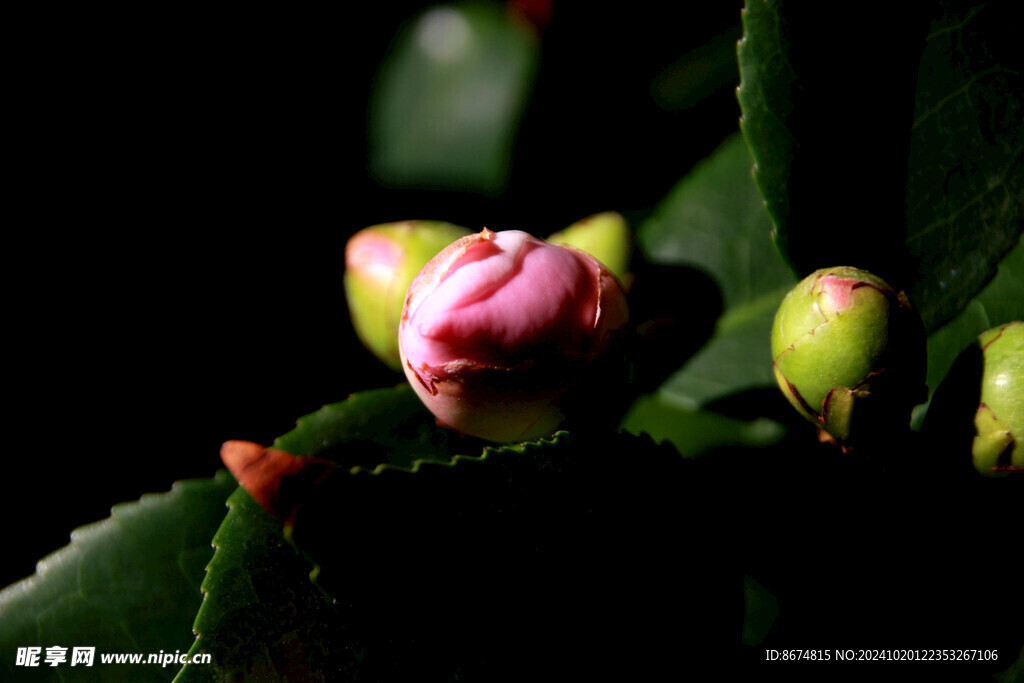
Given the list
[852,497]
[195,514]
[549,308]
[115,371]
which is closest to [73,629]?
[195,514]

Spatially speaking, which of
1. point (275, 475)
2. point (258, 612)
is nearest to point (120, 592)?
point (258, 612)

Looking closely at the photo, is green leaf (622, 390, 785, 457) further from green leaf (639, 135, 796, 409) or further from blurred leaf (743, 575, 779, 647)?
blurred leaf (743, 575, 779, 647)

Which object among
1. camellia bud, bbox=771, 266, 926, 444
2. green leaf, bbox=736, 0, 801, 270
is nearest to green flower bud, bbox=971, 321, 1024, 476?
camellia bud, bbox=771, 266, 926, 444

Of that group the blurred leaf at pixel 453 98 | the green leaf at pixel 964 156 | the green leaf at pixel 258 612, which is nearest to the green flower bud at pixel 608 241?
the green leaf at pixel 964 156

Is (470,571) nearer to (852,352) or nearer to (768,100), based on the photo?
(852,352)

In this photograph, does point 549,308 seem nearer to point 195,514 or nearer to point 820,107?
point 820,107

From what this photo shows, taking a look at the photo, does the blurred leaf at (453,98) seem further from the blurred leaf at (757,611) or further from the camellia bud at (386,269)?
the blurred leaf at (757,611)
